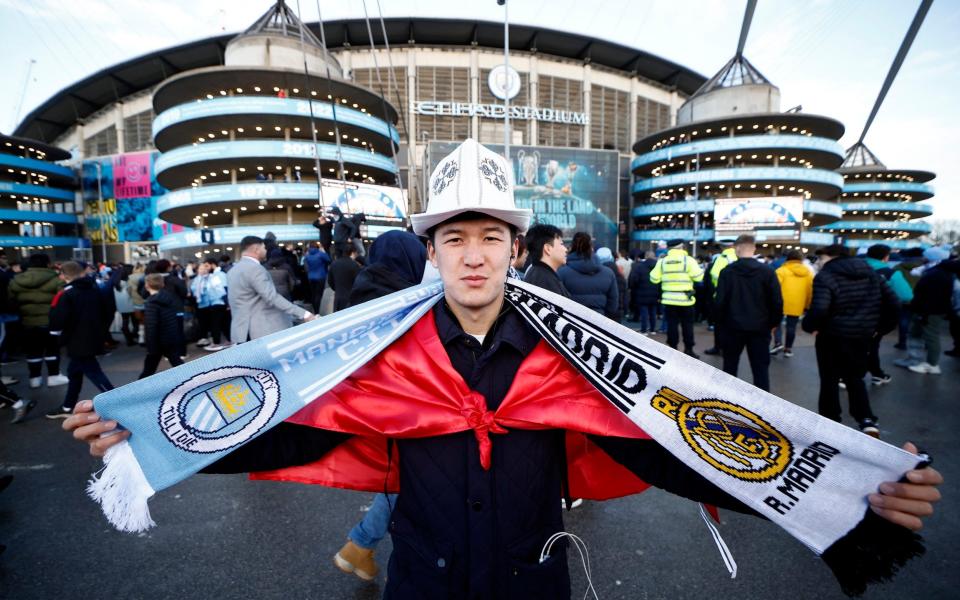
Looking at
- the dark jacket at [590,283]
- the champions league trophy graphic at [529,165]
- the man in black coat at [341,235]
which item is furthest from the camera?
the champions league trophy graphic at [529,165]

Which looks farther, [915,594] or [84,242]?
[84,242]

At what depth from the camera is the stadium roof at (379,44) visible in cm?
3691

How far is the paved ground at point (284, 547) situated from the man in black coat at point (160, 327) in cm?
203

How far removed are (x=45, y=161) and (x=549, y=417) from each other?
62927 mm

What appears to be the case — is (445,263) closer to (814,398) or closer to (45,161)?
(814,398)

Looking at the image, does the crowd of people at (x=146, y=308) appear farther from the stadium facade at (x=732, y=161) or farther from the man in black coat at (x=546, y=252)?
the stadium facade at (x=732, y=161)

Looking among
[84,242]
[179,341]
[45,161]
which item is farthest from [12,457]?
[45,161]

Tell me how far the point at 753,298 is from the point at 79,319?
8683 mm

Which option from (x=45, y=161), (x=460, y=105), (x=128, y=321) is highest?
(x=460, y=105)

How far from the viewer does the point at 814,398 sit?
565cm

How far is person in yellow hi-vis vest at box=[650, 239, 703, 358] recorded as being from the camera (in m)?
7.43

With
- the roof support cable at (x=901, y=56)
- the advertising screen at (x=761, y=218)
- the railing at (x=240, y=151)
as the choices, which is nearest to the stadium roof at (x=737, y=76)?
the roof support cable at (x=901, y=56)

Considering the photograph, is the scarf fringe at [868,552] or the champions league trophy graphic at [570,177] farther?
the champions league trophy graphic at [570,177]

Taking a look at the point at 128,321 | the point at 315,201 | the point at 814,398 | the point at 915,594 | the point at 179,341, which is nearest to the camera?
the point at 915,594
